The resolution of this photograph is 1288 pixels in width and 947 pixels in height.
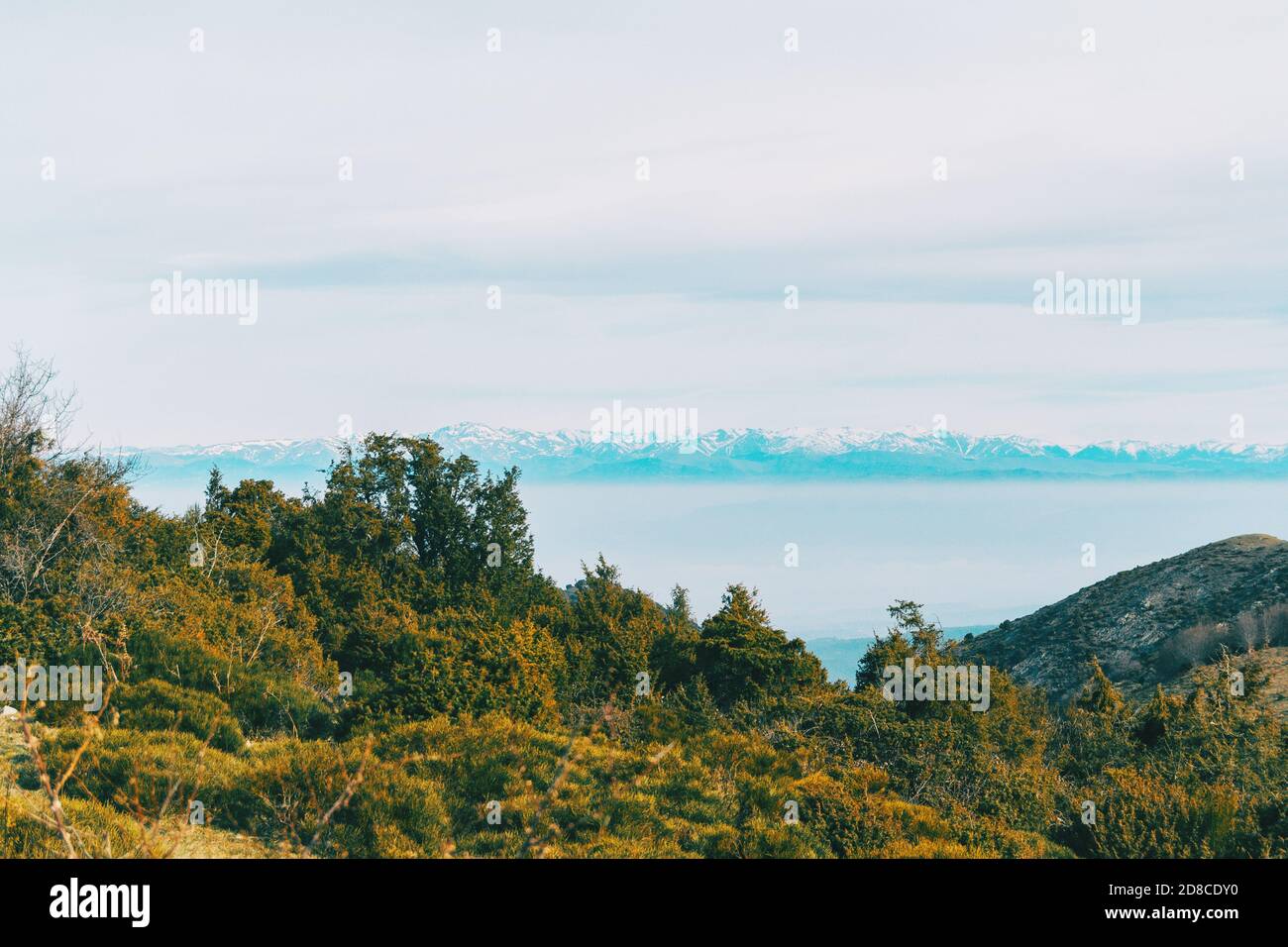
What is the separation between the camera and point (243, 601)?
3984cm

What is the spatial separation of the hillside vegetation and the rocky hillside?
2725 centimetres

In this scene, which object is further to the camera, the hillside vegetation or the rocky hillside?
the rocky hillside

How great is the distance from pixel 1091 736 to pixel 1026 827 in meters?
12.1

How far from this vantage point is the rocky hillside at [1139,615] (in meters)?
68.2

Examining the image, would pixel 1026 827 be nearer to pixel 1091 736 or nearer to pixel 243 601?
pixel 1091 736

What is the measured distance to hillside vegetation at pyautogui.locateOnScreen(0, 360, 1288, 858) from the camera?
1463 cm

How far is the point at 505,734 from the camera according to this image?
66.2 feet

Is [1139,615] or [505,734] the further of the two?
[1139,615]

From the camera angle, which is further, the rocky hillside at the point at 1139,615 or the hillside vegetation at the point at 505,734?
the rocky hillside at the point at 1139,615

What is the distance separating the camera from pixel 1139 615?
76.4 m

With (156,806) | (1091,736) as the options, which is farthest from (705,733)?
(1091,736)

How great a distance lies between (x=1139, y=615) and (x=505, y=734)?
2747 inches

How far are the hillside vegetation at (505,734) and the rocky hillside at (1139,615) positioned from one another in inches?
1073

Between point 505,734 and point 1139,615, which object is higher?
point 505,734
